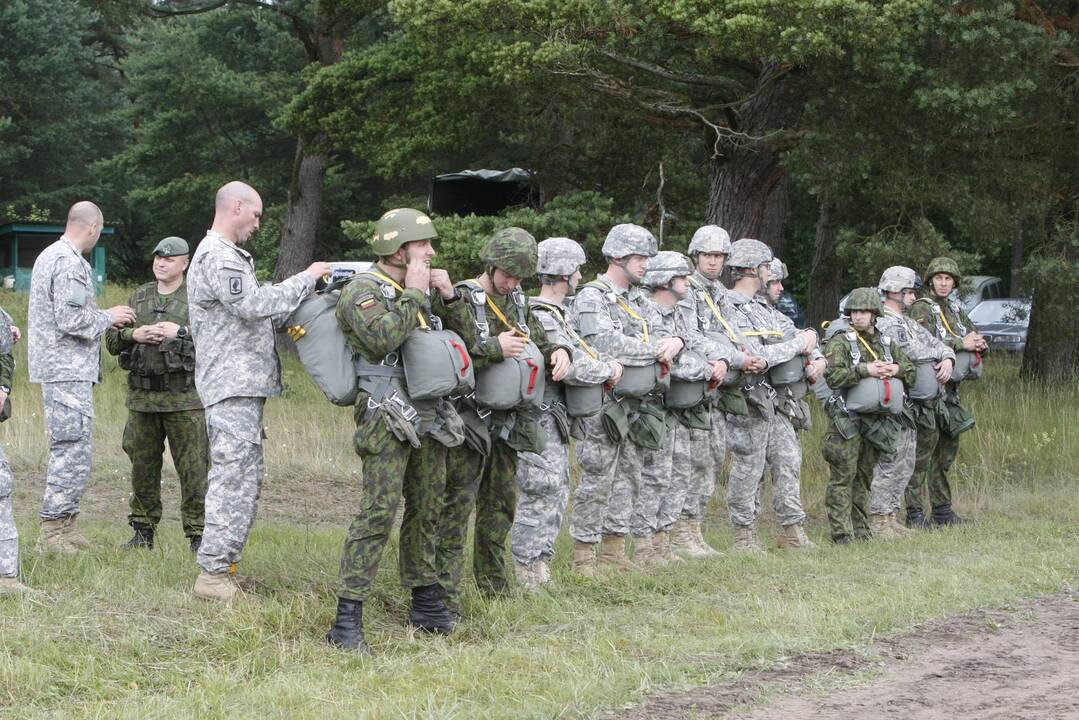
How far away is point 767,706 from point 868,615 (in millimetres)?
1770

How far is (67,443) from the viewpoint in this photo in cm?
803

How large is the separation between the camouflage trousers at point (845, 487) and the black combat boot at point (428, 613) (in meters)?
4.66

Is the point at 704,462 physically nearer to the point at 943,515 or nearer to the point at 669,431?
the point at 669,431

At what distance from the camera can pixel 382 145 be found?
65.8ft

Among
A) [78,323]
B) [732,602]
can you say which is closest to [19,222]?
[78,323]

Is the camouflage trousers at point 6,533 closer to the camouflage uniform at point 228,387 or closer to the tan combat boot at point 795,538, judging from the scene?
the camouflage uniform at point 228,387

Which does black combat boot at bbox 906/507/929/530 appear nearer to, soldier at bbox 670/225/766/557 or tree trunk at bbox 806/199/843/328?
soldier at bbox 670/225/766/557

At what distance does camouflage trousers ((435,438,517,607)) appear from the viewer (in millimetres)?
6938

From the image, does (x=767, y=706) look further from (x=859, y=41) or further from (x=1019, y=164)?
Result: (x=1019, y=164)

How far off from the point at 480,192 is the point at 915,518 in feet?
28.7

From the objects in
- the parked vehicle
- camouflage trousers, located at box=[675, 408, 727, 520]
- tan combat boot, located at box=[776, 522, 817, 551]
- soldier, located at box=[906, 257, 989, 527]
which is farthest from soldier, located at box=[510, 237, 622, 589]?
the parked vehicle

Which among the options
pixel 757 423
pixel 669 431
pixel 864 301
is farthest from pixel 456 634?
pixel 864 301

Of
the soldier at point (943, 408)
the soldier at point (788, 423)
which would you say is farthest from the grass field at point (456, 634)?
the soldier at point (943, 408)

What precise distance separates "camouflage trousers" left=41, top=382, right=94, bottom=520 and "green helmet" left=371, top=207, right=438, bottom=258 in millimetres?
2598
